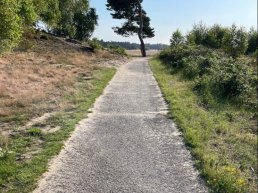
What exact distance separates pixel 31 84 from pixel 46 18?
1917 centimetres

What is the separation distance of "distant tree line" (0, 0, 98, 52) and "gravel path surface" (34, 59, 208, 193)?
501 centimetres

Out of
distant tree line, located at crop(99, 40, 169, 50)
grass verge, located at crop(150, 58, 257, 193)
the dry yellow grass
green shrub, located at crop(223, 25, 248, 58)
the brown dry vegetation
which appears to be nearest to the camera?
grass verge, located at crop(150, 58, 257, 193)

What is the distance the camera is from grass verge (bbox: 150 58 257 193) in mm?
6324

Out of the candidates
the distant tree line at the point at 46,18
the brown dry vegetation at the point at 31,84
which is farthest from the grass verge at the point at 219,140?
the distant tree line at the point at 46,18

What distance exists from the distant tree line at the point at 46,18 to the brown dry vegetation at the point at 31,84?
1.42 metres

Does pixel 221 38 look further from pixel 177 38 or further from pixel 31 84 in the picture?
pixel 31 84

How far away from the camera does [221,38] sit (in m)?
50.3

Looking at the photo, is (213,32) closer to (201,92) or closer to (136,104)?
(201,92)

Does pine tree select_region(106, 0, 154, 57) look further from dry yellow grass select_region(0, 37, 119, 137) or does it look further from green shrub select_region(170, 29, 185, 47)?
dry yellow grass select_region(0, 37, 119, 137)

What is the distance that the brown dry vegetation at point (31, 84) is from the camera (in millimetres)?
10391

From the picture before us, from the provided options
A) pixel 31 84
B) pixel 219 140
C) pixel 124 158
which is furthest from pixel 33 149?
pixel 31 84

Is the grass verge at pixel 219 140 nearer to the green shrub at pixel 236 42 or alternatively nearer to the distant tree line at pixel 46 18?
the distant tree line at pixel 46 18

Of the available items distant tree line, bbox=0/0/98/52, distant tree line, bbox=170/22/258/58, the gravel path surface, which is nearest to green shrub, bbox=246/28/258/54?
distant tree line, bbox=170/22/258/58

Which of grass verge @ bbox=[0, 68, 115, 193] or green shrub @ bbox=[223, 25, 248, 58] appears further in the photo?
green shrub @ bbox=[223, 25, 248, 58]
